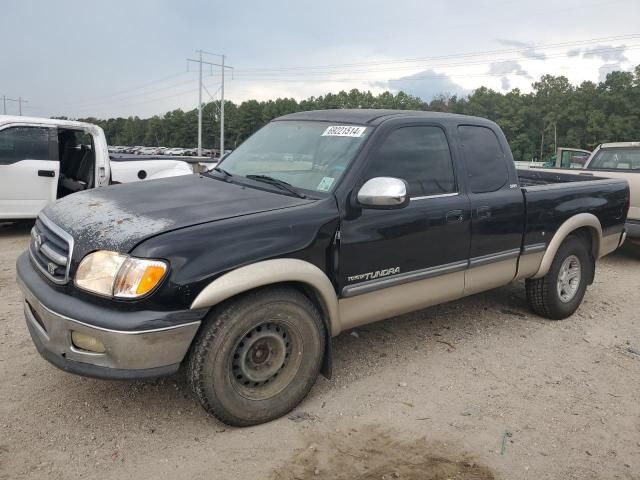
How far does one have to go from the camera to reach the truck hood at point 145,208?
2783 millimetres

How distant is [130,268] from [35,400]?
4.41 feet

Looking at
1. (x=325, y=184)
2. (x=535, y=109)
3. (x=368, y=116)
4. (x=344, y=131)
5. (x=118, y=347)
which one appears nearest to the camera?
(x=118, y=347)

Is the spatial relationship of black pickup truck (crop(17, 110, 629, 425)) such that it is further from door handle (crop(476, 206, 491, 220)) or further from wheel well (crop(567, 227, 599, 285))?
wheel well (crop(567, 227, 599, 285))

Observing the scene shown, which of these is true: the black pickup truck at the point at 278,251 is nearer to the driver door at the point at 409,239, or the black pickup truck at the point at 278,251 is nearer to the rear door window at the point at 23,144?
the driver door at the point at 409,239

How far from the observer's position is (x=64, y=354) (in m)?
2.78

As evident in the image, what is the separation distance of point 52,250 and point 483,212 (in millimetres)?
2964

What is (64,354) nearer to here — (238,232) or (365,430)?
(238,232)

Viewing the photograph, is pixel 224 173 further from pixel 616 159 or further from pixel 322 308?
pixel 616 159

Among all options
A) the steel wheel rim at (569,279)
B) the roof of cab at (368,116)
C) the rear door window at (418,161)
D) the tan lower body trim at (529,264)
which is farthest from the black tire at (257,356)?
the steel wheel rim at (569,279)

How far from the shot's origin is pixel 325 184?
3.44 m

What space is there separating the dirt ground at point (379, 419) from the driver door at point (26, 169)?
3.88 metres

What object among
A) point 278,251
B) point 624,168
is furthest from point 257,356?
point 624,168

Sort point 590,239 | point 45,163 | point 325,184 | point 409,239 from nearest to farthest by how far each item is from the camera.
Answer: point 325,184 → point 409,239 → point 590,239 → point 45,163

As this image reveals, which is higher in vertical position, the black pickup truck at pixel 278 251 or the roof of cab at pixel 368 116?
the roof of cab at pixel 368 116
